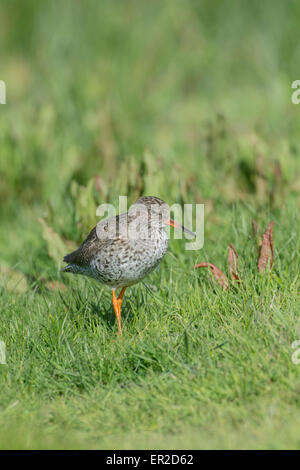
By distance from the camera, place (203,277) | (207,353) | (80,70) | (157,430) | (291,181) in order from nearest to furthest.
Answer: (157,430)
(207,353)
(203,277)
(291,181)
(80,70)

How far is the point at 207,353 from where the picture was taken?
402 cm

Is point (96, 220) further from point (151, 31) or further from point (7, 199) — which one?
point (151, 31)

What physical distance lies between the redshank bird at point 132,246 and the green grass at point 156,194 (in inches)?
13.8

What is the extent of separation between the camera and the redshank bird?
14.5ft

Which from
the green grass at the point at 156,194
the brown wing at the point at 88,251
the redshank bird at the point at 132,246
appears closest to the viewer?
the green grass at the point at 156,194

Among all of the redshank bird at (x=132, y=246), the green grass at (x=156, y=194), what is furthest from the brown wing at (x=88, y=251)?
the green grass at (x=156, y=194)

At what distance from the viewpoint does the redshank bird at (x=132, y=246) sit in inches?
174

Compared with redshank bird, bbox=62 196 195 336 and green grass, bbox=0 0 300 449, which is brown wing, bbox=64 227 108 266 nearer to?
redshank bird, bbox=62 196 195 336

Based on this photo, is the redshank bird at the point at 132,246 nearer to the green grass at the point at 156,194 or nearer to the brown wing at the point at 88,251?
the brown wing at the point at 88,251

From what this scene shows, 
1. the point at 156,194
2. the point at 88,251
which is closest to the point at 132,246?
the point at 88,251

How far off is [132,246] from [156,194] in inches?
75.6

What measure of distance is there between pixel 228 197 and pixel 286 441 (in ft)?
12.9

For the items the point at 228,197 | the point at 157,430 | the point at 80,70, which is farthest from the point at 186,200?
the point at 80,70

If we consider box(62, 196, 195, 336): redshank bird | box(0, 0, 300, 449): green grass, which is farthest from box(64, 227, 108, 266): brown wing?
box(0, 0, 300, 449): green grass
